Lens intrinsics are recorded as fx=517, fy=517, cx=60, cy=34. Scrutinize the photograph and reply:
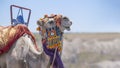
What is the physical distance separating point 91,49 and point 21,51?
178m

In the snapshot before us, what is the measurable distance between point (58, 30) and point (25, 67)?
0.93 meters

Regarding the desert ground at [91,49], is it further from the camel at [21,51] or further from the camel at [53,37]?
the camel at [53,37]

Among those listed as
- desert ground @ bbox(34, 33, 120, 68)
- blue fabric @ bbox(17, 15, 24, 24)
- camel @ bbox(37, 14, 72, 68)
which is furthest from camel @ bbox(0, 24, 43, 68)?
desert ground @ bbox(34, 33, 120, 68)

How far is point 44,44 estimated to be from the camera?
859cm

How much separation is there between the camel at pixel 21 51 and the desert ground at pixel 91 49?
167022mm

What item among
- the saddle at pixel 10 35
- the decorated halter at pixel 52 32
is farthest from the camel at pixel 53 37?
the saddle at pixel 10 35

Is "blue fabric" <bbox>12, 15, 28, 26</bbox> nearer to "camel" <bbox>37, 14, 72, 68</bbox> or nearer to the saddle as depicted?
the saddle

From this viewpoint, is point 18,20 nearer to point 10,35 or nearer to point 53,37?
point 10,35

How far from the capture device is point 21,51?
29.7 feet

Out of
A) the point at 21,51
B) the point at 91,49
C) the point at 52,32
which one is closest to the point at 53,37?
the point at 52,32

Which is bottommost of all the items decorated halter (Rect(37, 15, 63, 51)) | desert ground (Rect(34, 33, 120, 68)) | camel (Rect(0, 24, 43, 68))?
desert ground (Rect(34, 33, 120, 68))

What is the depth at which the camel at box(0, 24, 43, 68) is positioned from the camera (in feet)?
29.0

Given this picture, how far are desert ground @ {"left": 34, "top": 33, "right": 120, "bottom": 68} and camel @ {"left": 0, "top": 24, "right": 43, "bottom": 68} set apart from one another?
548ft

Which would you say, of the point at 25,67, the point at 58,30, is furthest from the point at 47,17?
the point at 25,67
